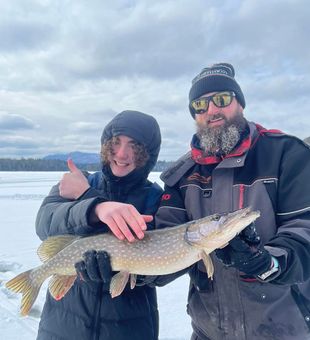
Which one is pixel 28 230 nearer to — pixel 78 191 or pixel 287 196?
pixel 78 191

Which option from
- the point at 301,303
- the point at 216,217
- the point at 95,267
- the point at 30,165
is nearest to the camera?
the point at 301,303

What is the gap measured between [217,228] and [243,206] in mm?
220

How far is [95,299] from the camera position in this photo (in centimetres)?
217

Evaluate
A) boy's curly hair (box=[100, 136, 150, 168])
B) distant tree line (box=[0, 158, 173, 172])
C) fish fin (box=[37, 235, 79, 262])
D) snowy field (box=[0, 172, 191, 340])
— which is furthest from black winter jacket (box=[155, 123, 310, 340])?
distant tree line (box=[0, 158, 173, 172])

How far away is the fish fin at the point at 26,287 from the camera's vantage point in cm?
233

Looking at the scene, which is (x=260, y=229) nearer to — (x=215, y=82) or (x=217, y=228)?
(x=217, y=228)

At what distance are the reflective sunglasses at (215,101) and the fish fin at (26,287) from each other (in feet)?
5.38

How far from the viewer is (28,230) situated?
342 inches

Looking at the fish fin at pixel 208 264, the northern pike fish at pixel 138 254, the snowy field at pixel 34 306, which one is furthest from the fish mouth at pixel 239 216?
the snowy field at pixel 34 306

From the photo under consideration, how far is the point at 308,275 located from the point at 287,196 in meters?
0.44

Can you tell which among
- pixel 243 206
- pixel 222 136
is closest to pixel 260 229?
pixel 243 206

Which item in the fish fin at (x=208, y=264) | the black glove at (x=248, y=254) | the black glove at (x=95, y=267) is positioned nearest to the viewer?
the black glove at (x=248, y=254)

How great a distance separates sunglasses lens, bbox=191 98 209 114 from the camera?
7.94 feet

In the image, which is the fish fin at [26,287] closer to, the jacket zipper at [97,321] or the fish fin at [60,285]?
the fish fin at [60,285]
